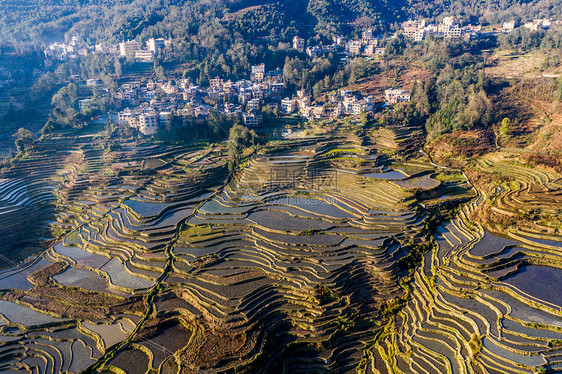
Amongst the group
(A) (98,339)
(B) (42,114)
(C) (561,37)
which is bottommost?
(A) (98,339)

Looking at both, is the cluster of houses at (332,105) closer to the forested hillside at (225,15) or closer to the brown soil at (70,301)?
the forested hillside at (225,15)

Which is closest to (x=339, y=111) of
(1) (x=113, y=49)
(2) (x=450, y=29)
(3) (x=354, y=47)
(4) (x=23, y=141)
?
(3) (x=354, y=47)

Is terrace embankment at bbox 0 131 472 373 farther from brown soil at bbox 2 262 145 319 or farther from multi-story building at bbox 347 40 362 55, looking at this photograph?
multi-story building at bbox 347 40 362 55

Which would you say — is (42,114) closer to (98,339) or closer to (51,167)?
(51,167)

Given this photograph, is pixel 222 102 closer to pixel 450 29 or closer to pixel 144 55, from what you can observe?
pixel 144 55

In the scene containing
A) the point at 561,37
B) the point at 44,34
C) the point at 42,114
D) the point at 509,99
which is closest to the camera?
the point at 509,99

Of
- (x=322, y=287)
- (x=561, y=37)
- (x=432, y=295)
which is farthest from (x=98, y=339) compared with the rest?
(x=561, y=37)
